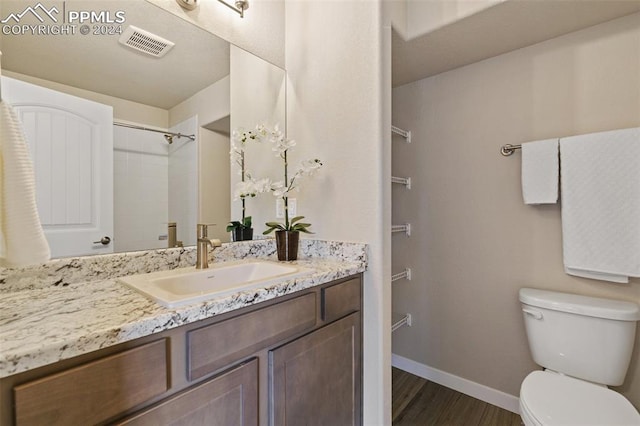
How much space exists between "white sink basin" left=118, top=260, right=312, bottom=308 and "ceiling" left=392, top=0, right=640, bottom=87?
4.43 feet

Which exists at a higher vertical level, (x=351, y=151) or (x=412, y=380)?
(x=351, y=151)

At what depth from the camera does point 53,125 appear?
96 cm

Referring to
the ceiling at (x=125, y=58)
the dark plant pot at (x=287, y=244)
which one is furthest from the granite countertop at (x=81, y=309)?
the ceiling at (x=125, y=58)

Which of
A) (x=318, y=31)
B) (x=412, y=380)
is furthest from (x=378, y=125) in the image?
(x=412, y=380)

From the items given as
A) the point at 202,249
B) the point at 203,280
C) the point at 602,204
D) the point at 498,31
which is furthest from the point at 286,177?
the point at 602,204

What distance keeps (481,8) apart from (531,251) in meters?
1.29

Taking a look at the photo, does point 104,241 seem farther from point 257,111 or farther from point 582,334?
point 582,334

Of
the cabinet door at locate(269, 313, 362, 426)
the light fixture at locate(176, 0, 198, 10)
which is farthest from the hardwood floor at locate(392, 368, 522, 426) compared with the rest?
the light fixture at locate(176, 0, 198, 10)

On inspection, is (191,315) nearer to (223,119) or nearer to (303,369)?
(303,369)

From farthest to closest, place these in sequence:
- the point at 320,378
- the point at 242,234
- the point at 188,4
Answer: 1. the point at 242,234
2. the point at 188,4
3. the point at 320,378

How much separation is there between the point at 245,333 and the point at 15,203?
624 mm

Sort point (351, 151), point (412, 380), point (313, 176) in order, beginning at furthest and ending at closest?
point (412, 380)
point (313, 176)
point (351, 151)

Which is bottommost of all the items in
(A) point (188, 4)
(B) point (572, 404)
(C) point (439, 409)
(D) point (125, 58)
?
(C) point (439, 409)

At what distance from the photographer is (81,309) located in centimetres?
72
